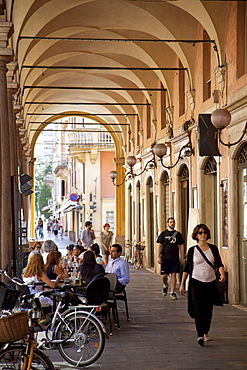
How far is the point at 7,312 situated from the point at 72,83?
19.0m

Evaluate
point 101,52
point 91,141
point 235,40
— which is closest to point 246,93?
point 235,40

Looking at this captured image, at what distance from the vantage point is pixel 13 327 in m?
5.17

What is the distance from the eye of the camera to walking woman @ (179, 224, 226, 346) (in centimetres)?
832

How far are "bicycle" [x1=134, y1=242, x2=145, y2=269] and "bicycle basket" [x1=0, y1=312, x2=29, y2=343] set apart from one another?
55.7ft

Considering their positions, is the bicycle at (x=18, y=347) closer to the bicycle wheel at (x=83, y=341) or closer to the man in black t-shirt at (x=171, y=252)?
the bicycle wheel at (x=83, y=341)

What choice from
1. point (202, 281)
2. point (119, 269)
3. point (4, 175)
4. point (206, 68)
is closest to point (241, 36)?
point (206, 68)

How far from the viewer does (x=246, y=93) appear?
35.3 feet

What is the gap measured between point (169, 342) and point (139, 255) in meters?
14.0

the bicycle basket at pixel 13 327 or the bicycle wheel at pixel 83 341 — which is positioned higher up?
the bicycle basket at pixel 13 327

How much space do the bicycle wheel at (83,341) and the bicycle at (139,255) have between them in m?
15.0

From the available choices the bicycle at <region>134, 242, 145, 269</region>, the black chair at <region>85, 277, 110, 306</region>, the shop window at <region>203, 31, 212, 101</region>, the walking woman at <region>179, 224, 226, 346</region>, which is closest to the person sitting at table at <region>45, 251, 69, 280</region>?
the black chair at <region>85, 277, 110, 306</region>

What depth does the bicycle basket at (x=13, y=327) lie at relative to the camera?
5129 millimetres

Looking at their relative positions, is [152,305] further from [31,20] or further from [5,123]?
[31,20]

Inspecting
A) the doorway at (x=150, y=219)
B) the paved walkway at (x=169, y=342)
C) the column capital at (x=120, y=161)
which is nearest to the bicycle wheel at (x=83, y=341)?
the paved walkway at (x=169, y=342)
